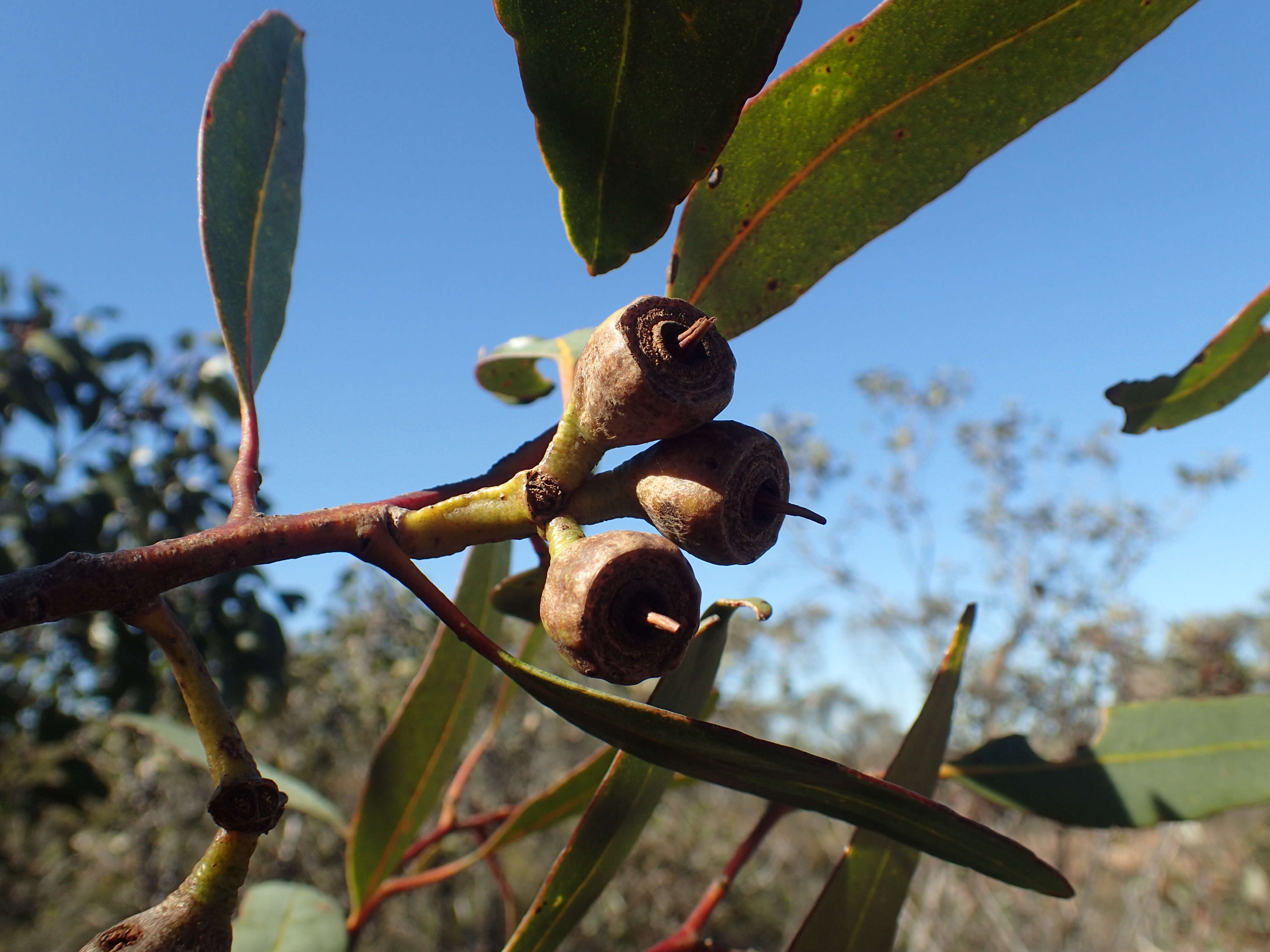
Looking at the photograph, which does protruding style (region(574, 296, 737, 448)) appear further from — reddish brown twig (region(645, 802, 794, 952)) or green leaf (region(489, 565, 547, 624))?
reddish brown twig (region(645, 802, 794, 952))

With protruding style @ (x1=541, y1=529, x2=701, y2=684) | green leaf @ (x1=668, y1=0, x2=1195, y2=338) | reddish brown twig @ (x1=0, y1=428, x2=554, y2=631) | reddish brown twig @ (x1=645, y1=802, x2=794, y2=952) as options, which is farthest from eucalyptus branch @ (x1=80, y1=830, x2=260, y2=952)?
green leaf @ (x1=668, y1=0, x2=1195, y2=338)

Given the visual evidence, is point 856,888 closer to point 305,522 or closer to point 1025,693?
point 305,522

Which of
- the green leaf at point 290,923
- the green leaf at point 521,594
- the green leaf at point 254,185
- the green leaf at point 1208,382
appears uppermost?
the green leaf at point 1208,382

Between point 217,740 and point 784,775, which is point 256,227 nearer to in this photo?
point 217,740

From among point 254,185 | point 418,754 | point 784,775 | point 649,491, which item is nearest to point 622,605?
point 649,491

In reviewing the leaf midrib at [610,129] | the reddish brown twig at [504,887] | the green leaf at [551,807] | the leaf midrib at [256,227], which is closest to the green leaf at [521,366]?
the leaf midrib at [610,129]

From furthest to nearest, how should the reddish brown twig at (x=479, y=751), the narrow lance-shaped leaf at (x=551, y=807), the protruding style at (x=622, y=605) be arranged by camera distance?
1. the reddish brown twig at (x=479, y=751)
2. the narrow lance-shaped leaf at (x=551, y=807)
3. the protruding style at (x=622, y=605)

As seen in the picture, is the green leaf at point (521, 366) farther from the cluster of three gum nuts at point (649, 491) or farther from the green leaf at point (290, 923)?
the green leaf at point (290, 923)
